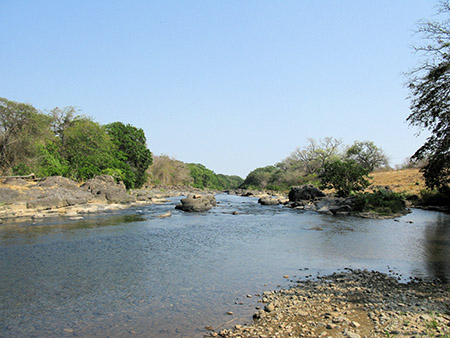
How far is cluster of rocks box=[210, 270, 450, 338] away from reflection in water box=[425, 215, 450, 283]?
1743mm

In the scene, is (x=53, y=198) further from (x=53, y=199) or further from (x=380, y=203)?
(x=380, y=203)

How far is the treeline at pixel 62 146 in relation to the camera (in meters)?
34.6

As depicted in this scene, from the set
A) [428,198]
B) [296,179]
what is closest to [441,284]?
[428,198]

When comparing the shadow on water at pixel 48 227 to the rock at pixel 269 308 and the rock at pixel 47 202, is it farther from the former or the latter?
the rock at pixel 269 308

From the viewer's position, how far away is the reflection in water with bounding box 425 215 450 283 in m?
10.1

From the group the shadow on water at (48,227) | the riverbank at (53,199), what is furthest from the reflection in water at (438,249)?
the riverbank at (53,199)

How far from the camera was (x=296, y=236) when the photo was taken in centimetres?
1720

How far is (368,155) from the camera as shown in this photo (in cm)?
7475

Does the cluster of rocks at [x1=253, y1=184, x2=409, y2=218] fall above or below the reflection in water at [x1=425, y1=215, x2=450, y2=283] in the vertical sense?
above

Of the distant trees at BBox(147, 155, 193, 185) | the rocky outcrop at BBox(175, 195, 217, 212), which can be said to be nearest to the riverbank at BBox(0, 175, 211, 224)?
the rocky outcrop at BBox(175, 195, 217, 212)

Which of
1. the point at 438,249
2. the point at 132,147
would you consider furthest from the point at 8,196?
the point at 132,147

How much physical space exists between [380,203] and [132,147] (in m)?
42.8

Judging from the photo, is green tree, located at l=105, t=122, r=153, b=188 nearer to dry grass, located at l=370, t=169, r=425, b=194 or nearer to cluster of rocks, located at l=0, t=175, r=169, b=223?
cluster of rocks, located at l=0, t=175, r=169, b=223

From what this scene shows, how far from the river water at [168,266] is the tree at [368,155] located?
2256 inches
